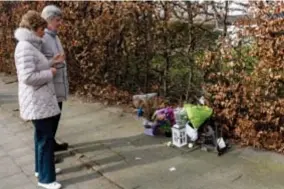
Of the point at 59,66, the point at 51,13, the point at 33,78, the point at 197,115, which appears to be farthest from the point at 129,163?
the point at 51,13

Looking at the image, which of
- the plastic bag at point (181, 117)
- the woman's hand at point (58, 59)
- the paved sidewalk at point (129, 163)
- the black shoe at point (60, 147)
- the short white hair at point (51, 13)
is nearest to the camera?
the paved sidewalk at point (129, 163)

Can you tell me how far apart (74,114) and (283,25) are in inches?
151

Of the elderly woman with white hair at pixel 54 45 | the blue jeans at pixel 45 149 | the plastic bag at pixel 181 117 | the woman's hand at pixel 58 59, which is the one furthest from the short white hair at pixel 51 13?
the plastic bag at pixel 181 117

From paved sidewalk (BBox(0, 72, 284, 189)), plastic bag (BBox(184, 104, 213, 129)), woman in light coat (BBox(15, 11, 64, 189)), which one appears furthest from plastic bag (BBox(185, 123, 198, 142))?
woman in light coat (BBox(15, 11, 64, 189))

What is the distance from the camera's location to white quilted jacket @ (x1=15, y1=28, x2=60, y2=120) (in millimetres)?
4305

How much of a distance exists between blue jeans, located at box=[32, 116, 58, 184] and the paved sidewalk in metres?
0.23

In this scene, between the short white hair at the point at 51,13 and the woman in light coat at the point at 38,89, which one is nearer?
the woman in light coat at the point at 38,89

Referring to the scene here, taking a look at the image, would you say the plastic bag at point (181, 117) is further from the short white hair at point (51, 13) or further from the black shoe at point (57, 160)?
the short white hair at point (51, 13)

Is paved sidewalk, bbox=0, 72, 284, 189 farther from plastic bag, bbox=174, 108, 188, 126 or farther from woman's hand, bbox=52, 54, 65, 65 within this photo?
woman's hand, bbox=52, 54, 65, 65

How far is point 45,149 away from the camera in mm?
4613

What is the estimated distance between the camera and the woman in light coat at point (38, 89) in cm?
432

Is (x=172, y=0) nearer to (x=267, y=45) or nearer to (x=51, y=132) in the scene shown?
(x=267, y=45)

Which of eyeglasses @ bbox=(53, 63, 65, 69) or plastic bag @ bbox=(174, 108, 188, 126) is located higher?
eyeglasses @ bbox=(53, 63, 65, 69)

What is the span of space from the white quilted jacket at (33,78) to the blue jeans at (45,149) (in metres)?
0.12
